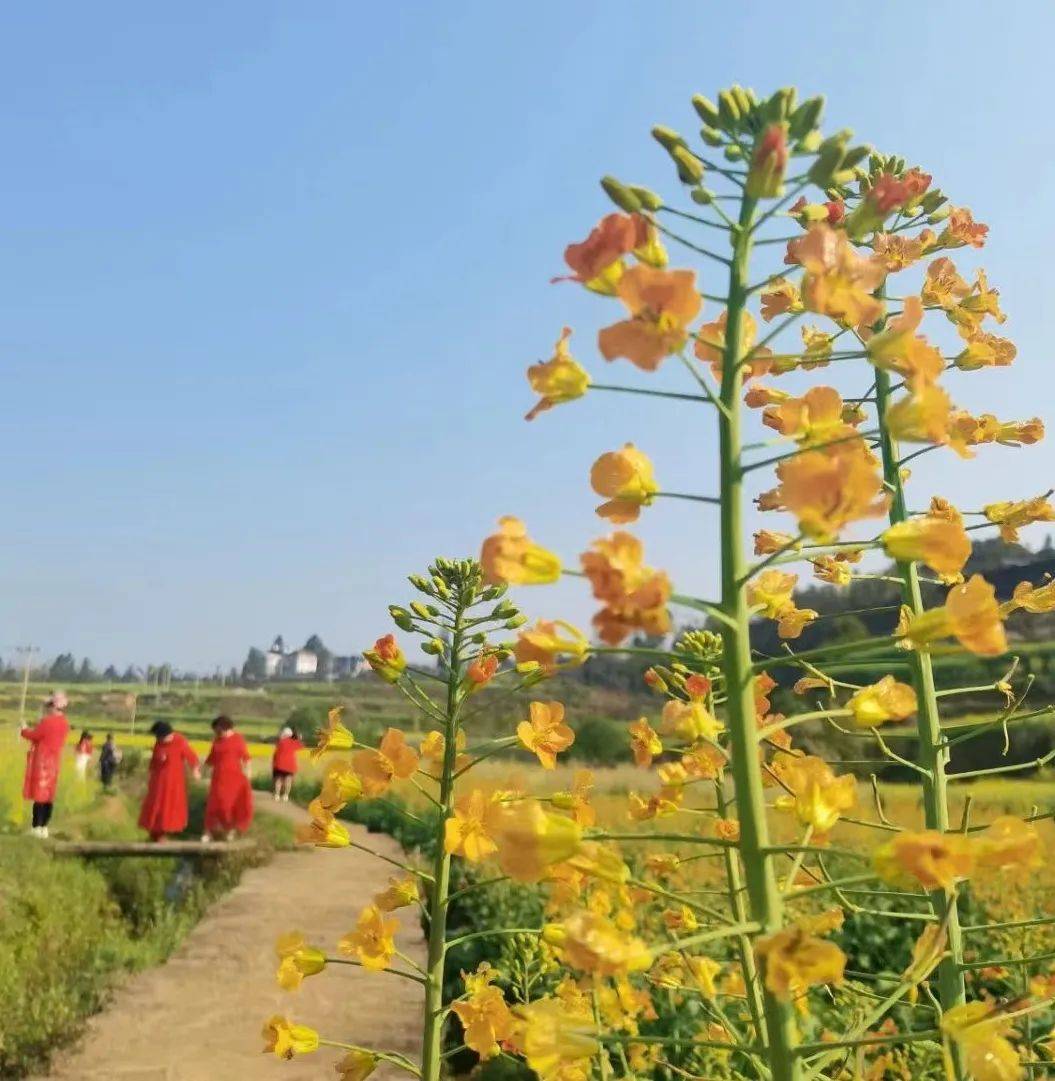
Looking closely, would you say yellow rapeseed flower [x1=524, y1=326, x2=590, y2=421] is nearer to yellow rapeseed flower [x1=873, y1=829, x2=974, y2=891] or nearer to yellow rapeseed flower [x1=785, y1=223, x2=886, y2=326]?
yellow rapeseed flower [x1=785, y1=223, x2=886, y2=326]

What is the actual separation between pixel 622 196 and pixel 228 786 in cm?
1005

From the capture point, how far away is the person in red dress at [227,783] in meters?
10.1

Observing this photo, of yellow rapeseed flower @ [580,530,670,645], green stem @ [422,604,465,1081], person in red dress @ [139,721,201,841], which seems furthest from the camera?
person in red dress @ [139,721,201,841]

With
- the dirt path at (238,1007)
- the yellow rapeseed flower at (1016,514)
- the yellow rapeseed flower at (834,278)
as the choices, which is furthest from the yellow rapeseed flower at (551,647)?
the dirt path at (238,1007)

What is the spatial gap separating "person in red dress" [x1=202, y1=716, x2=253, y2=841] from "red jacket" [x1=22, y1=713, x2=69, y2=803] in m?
1.60

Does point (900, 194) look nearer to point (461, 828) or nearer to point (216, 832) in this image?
point (461, 828)

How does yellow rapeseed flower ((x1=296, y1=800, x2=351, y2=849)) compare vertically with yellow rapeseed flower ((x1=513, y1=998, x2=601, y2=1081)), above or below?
above

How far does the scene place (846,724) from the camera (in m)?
2.11

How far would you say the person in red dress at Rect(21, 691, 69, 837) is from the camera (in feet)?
33.2

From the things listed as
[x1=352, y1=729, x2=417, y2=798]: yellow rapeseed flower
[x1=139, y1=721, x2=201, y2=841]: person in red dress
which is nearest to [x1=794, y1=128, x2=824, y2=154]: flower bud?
[x1=352, y1=729, x2=417, y2=798]: yellow rapeseed flower

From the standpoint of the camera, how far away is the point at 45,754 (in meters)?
10.1

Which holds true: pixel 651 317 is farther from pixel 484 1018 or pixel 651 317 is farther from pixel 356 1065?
pixel 356 1065

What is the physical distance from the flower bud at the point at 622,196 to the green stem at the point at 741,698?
180 mm

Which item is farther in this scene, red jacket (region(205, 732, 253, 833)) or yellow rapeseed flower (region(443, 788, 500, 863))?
red jacket (region(205, 732, 253, 833))
